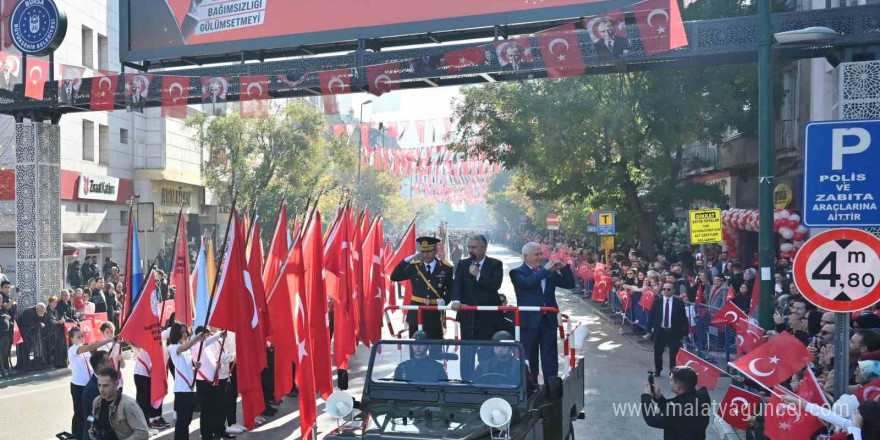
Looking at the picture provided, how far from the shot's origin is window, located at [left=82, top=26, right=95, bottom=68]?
30422 millimetres

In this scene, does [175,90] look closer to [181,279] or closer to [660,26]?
[181,279]

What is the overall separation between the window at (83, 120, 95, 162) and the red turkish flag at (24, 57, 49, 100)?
49.0ft

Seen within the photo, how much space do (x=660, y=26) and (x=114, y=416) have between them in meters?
9.55

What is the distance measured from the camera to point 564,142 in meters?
24.4

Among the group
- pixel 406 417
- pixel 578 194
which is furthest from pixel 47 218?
pixel 578 194

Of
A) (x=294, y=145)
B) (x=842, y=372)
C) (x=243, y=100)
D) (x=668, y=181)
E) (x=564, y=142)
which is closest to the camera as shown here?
(x=842, y=372)

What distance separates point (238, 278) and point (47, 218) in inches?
356

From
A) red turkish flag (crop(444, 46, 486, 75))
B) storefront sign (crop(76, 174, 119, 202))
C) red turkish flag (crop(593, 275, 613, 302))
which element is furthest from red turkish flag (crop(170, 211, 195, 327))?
storefront sign (crop(76, 174, 119, 202))

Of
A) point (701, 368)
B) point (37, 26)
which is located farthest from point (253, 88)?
point (701, 368)

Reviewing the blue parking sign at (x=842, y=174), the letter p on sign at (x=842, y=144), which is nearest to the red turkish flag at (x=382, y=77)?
the blue parking sign at (x=842, y=174)

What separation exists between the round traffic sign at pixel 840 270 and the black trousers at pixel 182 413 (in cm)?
656

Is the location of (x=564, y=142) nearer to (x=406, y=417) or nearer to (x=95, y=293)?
(x=95, y=293)

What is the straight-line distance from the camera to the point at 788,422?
20.1ft

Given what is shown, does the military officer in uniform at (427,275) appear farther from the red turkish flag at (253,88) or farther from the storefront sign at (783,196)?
the storefront sign at (783,196)
